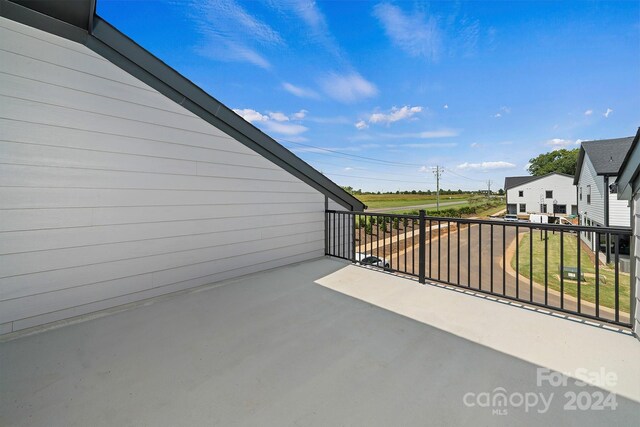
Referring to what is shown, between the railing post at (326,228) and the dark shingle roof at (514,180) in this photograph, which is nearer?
the railing post at (326,228)

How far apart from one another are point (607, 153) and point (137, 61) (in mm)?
16192

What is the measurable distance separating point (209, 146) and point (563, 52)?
697 cm

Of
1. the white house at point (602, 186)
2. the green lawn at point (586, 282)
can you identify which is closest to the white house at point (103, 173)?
the green lawn at point (586, 282)

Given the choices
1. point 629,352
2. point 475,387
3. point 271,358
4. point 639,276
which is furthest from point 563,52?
point 271,358

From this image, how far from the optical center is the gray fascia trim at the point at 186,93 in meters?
2.15

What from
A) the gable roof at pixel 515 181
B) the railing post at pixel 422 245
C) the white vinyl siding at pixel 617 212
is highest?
the gable roof at pixel 515 181

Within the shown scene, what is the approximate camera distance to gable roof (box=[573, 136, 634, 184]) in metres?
9.39

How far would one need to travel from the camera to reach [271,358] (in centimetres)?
146

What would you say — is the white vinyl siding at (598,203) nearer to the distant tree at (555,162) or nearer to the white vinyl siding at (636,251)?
the white vinyl siding at (636,251)

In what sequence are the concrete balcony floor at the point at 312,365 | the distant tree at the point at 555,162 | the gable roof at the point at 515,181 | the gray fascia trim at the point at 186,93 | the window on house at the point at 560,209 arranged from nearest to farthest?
the concrete balcony floor at the point at 312,365, the gray fascia trim at the point at 186,93, the window on house at the point at 560,209, the gable roof at the point at 515,181, the distant tree at the point at 555,162

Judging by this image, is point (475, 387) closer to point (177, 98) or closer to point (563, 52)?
point (177, 98)

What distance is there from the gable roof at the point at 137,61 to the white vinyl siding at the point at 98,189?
0.07 m

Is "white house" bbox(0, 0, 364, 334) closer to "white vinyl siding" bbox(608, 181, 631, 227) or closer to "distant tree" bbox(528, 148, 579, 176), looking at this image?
"white vinyl siding" bbox(608, 181, 631, 227)

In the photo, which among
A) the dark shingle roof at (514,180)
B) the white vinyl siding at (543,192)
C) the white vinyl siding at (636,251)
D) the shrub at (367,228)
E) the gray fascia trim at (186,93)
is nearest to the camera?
the white vinyl siding at (636,251)
